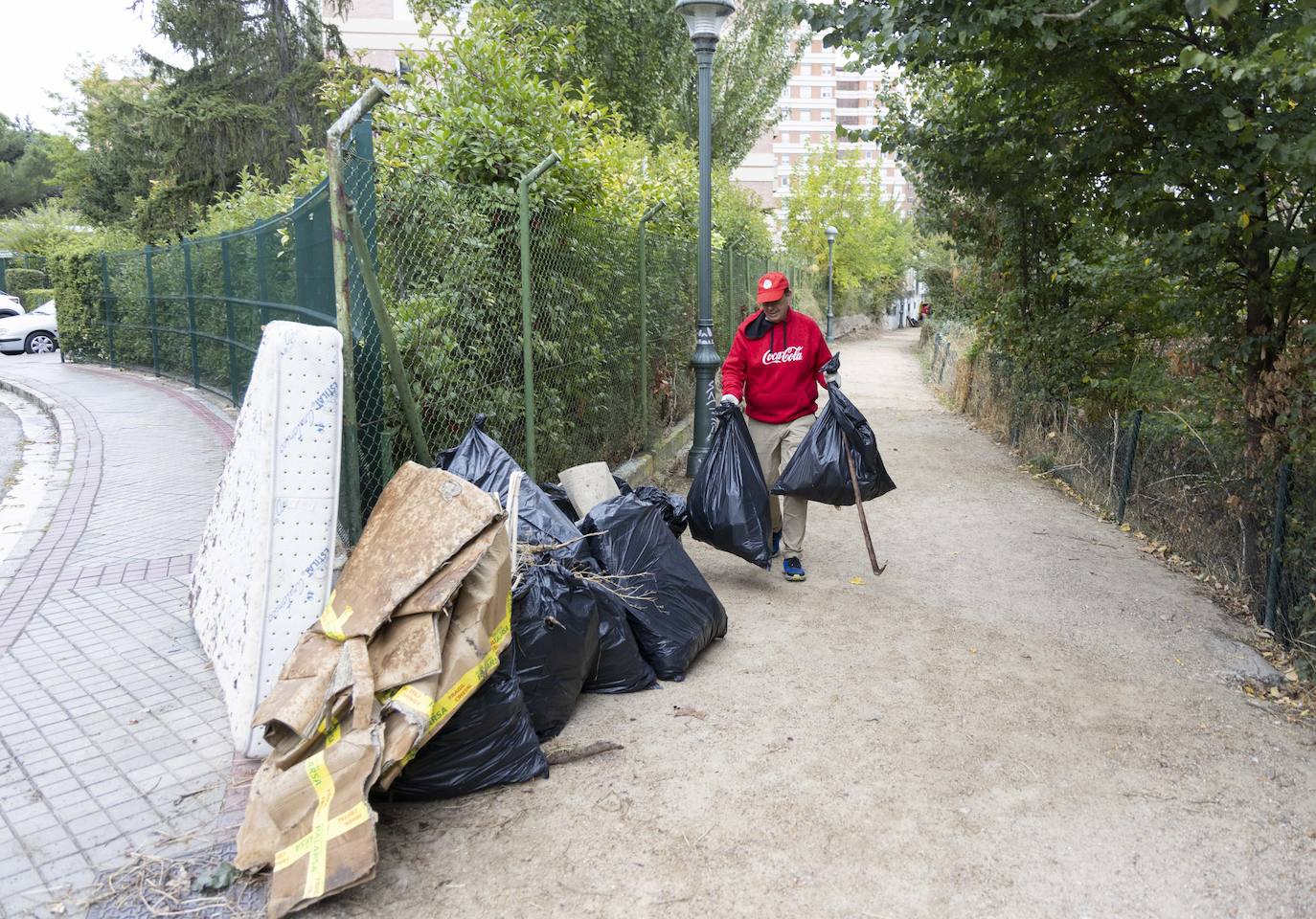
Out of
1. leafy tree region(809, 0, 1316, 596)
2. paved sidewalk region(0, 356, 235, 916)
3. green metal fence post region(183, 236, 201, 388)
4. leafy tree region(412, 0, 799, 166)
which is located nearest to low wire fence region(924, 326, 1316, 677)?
leafy tree region(809, 0, 1316, 596)

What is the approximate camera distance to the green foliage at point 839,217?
132 feet

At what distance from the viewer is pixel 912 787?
11.0 feet

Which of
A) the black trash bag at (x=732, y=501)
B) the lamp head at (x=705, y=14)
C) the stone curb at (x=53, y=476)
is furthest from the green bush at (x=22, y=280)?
the black trash bag at (x=732, y=501)

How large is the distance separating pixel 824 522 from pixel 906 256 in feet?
150

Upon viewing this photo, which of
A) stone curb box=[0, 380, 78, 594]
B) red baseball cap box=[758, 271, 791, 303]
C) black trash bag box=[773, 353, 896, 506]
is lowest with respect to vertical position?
stone curb box=[0, 380, 78, 594]

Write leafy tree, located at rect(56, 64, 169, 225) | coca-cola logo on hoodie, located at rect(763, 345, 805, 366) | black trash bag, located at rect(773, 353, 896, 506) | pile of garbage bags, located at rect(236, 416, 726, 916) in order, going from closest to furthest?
pile of garbage bags, located at rect(236, 416, 726, 916)
black trash bag, located at rect(773, 353, 896, 506)
coca-cola logo on hoodie, located at rect(763, 345, 805, 366)
leafy tree, located at rect(56, 64, 169, 225)

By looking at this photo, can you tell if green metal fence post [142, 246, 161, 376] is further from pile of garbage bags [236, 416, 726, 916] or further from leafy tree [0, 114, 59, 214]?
leafy tree [0, 114, 59, 214]

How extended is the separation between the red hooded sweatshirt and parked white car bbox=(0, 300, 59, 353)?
2051 cm

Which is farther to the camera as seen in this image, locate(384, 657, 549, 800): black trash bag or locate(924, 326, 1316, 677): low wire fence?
locate(924, 326, 1316, 677): low wire fence

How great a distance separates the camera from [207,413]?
33.6ft

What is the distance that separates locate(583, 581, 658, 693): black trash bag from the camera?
13.1 ft

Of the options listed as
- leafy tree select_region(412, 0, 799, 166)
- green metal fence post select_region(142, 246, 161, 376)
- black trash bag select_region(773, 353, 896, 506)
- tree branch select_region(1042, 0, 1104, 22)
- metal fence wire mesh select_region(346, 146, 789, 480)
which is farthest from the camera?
leafy tree select_region(412, 0, 799, 166)

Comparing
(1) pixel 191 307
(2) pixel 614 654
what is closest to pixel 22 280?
(1) pixel 191 307

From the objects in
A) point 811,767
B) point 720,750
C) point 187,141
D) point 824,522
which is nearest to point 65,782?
point 720,750
